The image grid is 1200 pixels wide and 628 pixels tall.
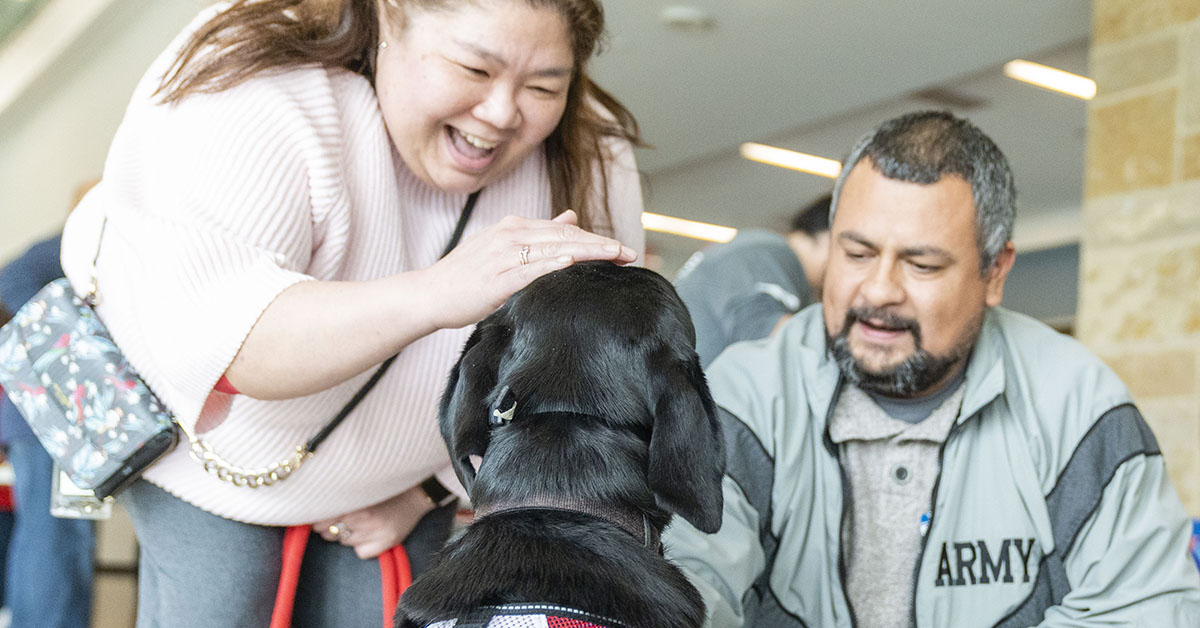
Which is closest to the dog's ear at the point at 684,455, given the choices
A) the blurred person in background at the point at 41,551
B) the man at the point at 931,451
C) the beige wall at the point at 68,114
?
the man at the point at 931,451

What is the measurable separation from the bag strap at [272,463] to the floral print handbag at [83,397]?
0.04 m

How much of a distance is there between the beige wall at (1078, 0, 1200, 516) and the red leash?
322 cm

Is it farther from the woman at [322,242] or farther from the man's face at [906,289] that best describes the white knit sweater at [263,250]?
the man's face at [906,289]

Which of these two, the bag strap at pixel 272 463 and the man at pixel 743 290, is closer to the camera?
the bag strap at pixel 272 463

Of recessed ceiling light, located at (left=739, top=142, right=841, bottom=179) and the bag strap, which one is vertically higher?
recessed ceiling light, located at (left=739, top=142, right=841, bottom=179)

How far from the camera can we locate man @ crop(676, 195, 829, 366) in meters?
2.54

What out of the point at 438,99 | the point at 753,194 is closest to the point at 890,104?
the point at 753,194

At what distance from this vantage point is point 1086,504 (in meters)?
1.64

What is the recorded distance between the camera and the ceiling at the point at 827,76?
5621 millimetres

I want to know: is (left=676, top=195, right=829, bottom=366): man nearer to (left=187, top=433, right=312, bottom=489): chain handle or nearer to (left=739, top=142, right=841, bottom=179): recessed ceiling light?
(left=187, top=433, right=312, bottom=489): chain handle

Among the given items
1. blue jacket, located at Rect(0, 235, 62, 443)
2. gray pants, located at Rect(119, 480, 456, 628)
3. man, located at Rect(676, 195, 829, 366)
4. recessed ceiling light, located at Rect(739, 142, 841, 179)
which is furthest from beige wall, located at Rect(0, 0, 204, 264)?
recessed ceiling light, located at Rect(739, 142, 841, 179)

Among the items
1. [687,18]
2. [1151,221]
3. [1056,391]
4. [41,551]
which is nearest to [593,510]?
[1056,391]

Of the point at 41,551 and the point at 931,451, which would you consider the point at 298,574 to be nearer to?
the point at 931,451

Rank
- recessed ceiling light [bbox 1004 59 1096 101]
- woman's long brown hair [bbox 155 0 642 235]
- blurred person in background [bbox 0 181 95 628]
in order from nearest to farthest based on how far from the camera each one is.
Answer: woman's long brown hair [bbox 155 0 642 235] < blurred person in background [bbox 0 181 95 628] < recessed ceiling light [bbox 1004 59 1096 101]
